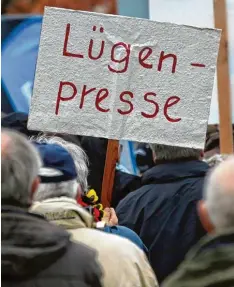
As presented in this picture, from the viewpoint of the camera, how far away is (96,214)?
388 centimetres

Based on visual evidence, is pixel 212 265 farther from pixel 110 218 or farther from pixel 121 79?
pixel 121 79

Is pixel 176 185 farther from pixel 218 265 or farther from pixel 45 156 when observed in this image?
pixel 218 265

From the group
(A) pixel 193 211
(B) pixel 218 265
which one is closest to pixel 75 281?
(B) pixel 218 265

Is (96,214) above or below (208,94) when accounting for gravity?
below

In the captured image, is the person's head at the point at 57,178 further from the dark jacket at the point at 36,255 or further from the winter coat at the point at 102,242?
the dark jacket at the point at 36,255

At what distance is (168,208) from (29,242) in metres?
1.64

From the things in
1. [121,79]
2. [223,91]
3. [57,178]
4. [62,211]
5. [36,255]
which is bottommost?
[36,255]

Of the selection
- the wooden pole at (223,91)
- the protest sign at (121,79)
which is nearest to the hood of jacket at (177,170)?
the protest sign at (121,79)

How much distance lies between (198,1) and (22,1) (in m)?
1.70

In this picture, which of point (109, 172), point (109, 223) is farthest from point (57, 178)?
point (109, 172)

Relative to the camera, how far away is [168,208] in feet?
13.9

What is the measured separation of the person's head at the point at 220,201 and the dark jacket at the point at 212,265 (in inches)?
2.6

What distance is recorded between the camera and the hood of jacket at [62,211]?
3189mm

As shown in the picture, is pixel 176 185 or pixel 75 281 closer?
pixel 75 281
